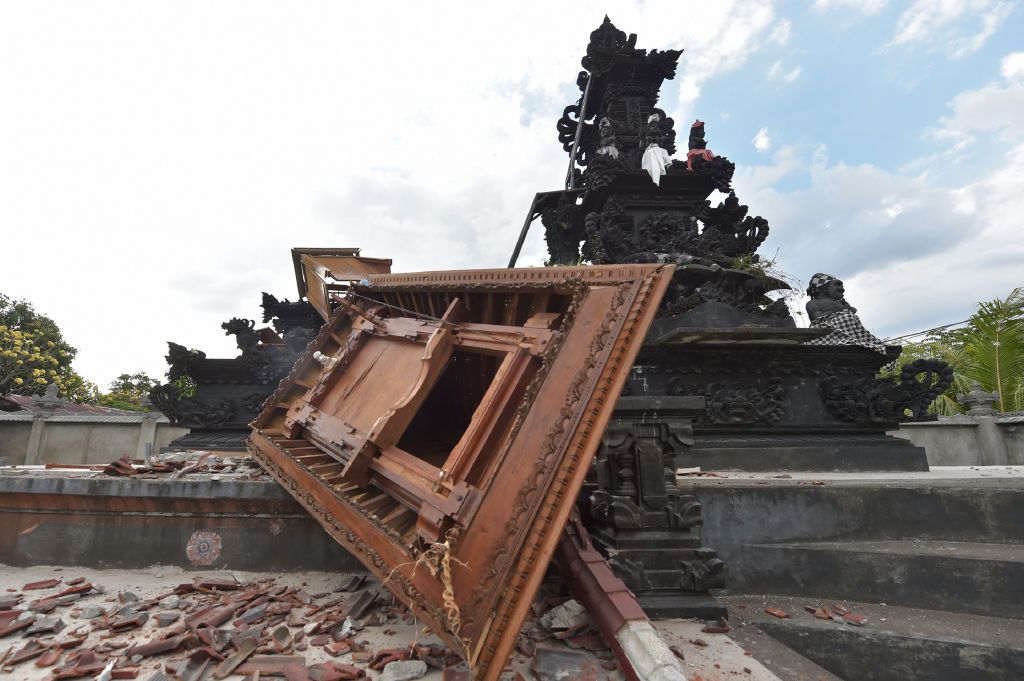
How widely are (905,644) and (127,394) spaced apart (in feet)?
173

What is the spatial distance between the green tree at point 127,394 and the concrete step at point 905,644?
3207 centimetres

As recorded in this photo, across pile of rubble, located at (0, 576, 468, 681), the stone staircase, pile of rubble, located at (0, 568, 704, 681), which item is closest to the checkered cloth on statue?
the stone staircase

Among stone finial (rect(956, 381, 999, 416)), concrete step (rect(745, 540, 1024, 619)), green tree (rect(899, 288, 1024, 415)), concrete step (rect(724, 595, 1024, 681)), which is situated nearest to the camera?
concrete step (rect(724, 595, 1024, 681))

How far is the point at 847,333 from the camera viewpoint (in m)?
7.57

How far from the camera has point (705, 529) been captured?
408 centimetres

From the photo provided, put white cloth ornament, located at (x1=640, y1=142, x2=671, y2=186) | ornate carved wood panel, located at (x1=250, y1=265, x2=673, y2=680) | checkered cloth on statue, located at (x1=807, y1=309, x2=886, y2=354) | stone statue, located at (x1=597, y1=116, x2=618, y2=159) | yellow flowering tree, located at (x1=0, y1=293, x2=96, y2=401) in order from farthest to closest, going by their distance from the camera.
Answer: yellow flowering tree, located at (x1=0, y1=293, x2=96, y2=401) < stone statue, located at (x1=597, y1=116, x2=618, y2=159) < white cloth ornament, located at (x1=640, y1=142, x2=671, y2=186) < checkered cloth on statue, located at (x1=807, y1=309, x2=886, y2=354) < ornate carved wood panel, located at (x1=250, y1=265, x2=673, y2=680)

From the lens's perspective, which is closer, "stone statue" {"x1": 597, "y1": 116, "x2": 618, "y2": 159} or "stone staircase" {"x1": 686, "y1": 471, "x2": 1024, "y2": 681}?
"stone staircase" {"x1": 686, "y1": 471, "x2": 1024, "y2": 681}

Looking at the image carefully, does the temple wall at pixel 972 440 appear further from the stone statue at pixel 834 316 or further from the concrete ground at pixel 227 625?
the concrete ground at pixel 227 625

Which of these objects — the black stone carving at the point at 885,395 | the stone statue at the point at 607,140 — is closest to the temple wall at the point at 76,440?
the stone statue at the point at 607,140

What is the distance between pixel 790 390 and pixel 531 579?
7.25m

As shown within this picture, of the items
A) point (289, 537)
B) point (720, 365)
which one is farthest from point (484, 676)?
point (720, 365)

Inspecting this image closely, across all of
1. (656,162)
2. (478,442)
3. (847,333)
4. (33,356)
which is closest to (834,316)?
(847,333)

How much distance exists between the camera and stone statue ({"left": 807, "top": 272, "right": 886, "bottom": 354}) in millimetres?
7402

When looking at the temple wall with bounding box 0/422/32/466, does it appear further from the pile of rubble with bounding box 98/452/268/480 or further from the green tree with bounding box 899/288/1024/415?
the green tree with bounding box 899/288/1024/415
